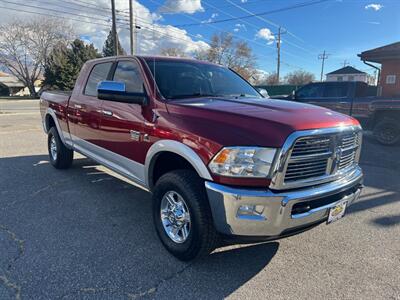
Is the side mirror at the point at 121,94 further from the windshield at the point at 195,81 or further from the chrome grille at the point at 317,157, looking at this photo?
the chrome grille at the point at 317,157

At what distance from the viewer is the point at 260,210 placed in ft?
7.87

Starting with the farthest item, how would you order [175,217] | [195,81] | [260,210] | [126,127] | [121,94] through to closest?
[195,81]
[126,127]
[121,94]
[175,217]
[260,210]

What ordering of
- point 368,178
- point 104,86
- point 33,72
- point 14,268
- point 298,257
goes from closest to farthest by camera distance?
point 14,268
point 298,257
point 104,86
point 368,178
point 33,72

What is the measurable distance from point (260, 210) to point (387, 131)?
813 cm

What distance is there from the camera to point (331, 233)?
3.61 m

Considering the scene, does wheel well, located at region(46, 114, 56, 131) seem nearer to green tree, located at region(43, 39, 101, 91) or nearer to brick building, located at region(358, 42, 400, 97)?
brick building, located at region(358, 42, 400, 97)

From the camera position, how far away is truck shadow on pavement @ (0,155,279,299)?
259cm

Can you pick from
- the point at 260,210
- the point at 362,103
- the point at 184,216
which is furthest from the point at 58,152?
the point at 362,103

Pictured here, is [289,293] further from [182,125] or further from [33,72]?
[33,72]

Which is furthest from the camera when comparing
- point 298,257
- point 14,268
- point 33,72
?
point 33,72

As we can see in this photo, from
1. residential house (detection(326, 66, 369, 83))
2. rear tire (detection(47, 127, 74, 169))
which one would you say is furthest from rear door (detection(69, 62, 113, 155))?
residential house (detection(326, 66, 369, 83))

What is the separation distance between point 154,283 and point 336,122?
2077mm

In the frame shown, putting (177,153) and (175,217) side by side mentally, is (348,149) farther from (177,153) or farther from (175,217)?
(175,217)

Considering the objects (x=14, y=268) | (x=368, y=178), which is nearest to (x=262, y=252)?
(x=14, y=268)
